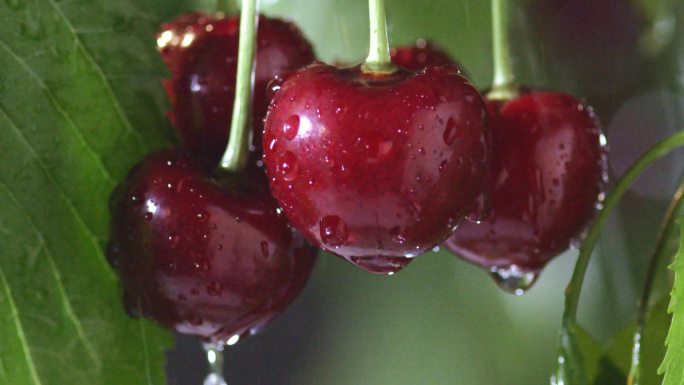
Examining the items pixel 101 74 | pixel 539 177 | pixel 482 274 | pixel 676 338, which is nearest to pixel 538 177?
pixel 539 177

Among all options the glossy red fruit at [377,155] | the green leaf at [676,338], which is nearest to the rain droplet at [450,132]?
the glossy red fruit at [377,155]

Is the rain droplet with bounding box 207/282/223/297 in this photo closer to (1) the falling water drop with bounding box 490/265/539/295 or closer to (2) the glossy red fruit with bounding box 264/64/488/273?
(2) the glossy red fruit with bounding box 264/64/488/273

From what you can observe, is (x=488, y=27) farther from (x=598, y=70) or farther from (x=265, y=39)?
(x=265, y=39)

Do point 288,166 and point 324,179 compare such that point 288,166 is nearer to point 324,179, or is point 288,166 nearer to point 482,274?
point 324,179

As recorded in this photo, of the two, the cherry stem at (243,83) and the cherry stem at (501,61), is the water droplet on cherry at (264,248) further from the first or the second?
the cherry stem at (501,61)

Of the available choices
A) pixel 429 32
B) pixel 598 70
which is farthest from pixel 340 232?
pixel 598 70

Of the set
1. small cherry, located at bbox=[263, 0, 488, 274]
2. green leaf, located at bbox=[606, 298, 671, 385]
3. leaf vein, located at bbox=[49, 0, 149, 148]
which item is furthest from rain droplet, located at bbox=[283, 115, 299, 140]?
green leaf, located at bbox=[606, 298, 671, 385]
